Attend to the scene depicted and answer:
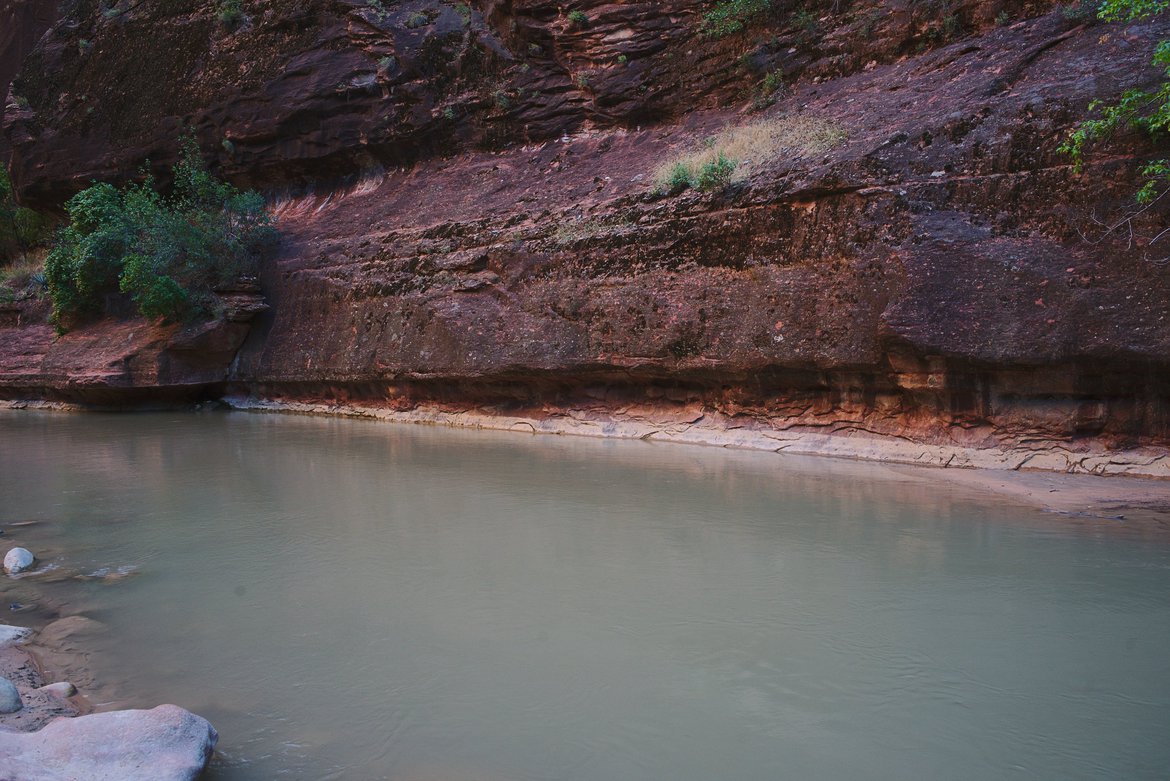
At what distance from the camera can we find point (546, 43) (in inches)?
805

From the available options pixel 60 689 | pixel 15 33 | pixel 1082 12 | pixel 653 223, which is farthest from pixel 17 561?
pixel 15 33

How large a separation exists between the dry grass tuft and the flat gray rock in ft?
39.2

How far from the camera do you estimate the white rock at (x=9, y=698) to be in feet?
10.9

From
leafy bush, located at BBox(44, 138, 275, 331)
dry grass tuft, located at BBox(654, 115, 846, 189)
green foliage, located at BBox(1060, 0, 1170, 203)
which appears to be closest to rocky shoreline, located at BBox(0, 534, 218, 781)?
green foliage, located at BBox(1060, 0, 1170, 203)

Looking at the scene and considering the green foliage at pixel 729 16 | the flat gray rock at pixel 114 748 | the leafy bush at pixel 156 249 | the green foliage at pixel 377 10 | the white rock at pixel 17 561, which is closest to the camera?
the flat gray rock at pixel 114 748

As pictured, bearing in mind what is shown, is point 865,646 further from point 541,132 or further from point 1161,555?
point 541,132

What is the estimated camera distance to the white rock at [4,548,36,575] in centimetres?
569

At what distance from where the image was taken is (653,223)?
13.4 metres

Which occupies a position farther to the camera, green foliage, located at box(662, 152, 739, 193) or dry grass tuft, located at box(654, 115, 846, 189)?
green foliage, located at box(662, 152, 739, 193)

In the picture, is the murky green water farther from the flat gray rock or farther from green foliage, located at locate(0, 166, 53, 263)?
green foliage, located at locate(0, 166, 53, 263)

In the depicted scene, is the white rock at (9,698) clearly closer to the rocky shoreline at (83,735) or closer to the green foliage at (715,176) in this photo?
the rocky shoreline at (83,735)

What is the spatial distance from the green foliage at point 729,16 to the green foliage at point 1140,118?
9.54 m

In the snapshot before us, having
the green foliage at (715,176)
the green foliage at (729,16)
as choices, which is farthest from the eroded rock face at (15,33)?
the green foliage at (715,176)

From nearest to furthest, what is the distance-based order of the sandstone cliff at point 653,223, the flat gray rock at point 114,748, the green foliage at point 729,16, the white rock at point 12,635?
the flat gray rock at point 114,748
the white rock at point 12,635
the sandstone cliff at point 653,223
the green foliage at point 729,16
